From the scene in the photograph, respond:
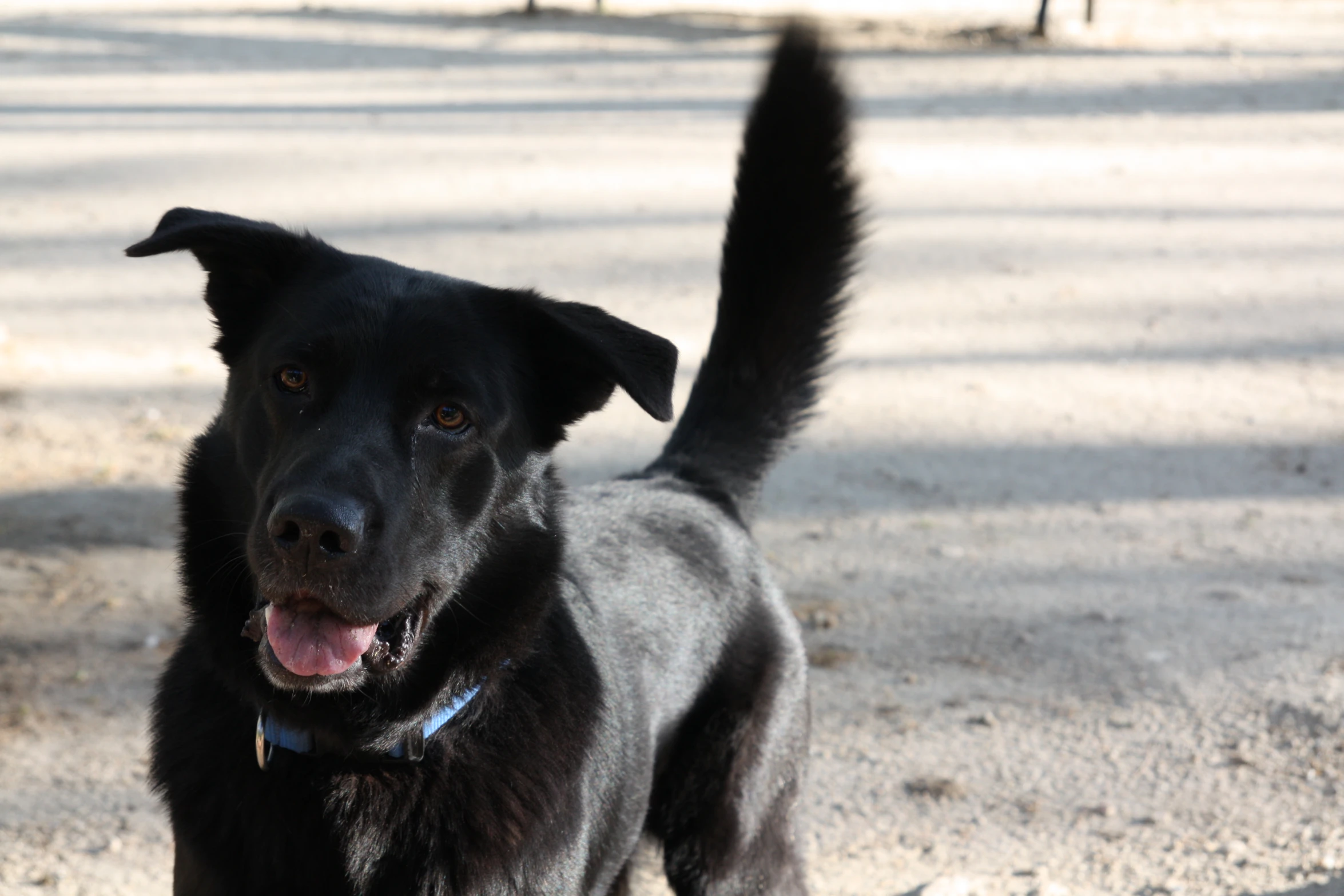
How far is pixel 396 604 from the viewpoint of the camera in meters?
2.22

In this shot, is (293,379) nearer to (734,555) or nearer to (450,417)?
(450,417)

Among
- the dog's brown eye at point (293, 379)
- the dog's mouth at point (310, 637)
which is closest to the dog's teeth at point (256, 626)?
the dog's mouth at point (310, 637)

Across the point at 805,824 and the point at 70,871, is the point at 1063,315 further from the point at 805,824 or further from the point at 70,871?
the point at 70,871

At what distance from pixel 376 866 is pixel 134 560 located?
2698mm

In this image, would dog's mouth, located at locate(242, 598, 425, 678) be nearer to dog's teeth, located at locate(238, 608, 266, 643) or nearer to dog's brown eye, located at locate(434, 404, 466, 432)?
dog's teeth, located at locate(238, 608, 266, 643)

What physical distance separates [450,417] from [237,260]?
1.77 feet

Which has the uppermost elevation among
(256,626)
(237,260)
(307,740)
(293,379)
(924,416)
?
(237,260)

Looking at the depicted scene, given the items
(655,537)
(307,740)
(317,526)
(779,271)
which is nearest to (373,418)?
(317,526)

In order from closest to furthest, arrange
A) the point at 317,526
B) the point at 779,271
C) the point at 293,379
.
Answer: the point at 317,526, the point at 293,379, the point at 779,271

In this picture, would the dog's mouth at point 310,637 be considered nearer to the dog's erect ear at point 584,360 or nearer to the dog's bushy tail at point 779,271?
the dog's erect ear at point 584,360

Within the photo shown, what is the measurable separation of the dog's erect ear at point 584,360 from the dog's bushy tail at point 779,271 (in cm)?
73

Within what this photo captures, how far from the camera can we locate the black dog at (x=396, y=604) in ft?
7.23

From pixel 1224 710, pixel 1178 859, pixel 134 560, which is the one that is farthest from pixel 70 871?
pixel 1224 710

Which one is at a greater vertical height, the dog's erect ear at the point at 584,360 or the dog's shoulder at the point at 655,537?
the dog's erect ear at the point at 584,360
